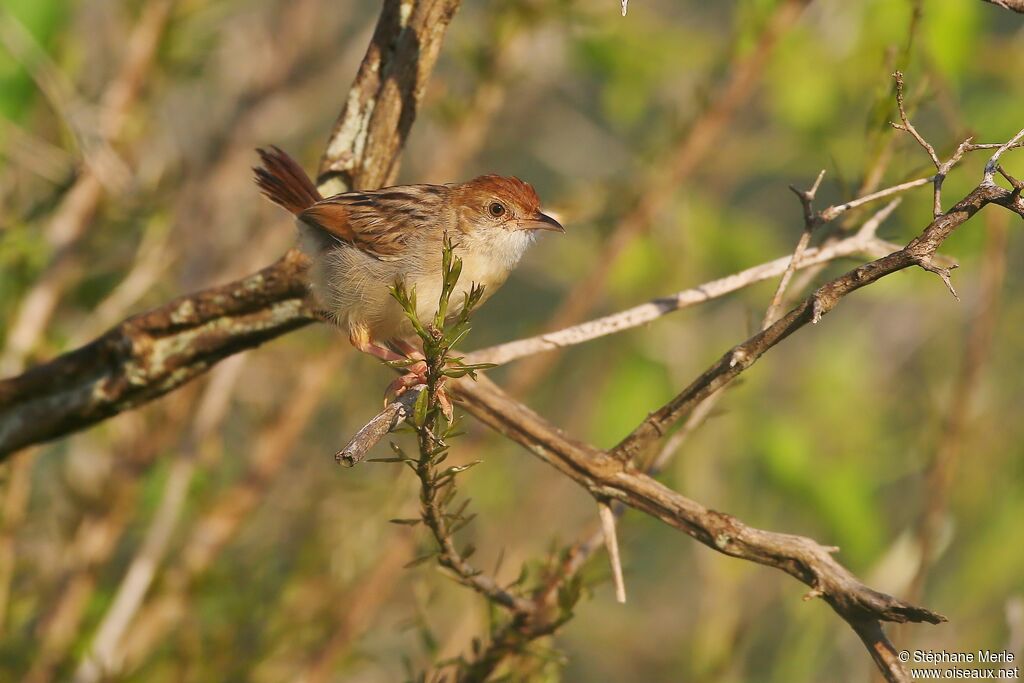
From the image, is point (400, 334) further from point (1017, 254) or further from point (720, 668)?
point (1017, 254)

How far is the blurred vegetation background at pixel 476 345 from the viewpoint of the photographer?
325 centimetres

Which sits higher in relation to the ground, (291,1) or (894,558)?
(291,1)

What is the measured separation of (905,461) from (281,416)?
2572mm

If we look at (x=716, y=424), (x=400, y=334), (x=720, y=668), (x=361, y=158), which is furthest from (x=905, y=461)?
(x=361, y=158)

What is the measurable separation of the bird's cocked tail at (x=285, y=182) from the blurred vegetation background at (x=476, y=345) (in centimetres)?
57

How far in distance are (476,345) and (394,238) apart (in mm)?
2102

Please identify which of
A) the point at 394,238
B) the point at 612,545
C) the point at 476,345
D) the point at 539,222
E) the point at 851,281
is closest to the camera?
the point at 851,281

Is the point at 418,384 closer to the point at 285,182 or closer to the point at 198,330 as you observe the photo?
the point at 198,330

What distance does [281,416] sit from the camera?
12.1 feet

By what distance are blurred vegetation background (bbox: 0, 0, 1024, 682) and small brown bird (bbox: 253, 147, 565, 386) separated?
0.47m

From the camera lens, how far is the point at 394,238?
113 inches

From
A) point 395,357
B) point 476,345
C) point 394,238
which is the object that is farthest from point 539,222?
point 476,345

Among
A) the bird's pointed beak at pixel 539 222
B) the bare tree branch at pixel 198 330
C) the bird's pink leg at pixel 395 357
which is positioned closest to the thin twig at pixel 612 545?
the bird's pink leg at pixel 395 357

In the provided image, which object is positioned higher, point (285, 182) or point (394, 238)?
point (285, 182)
